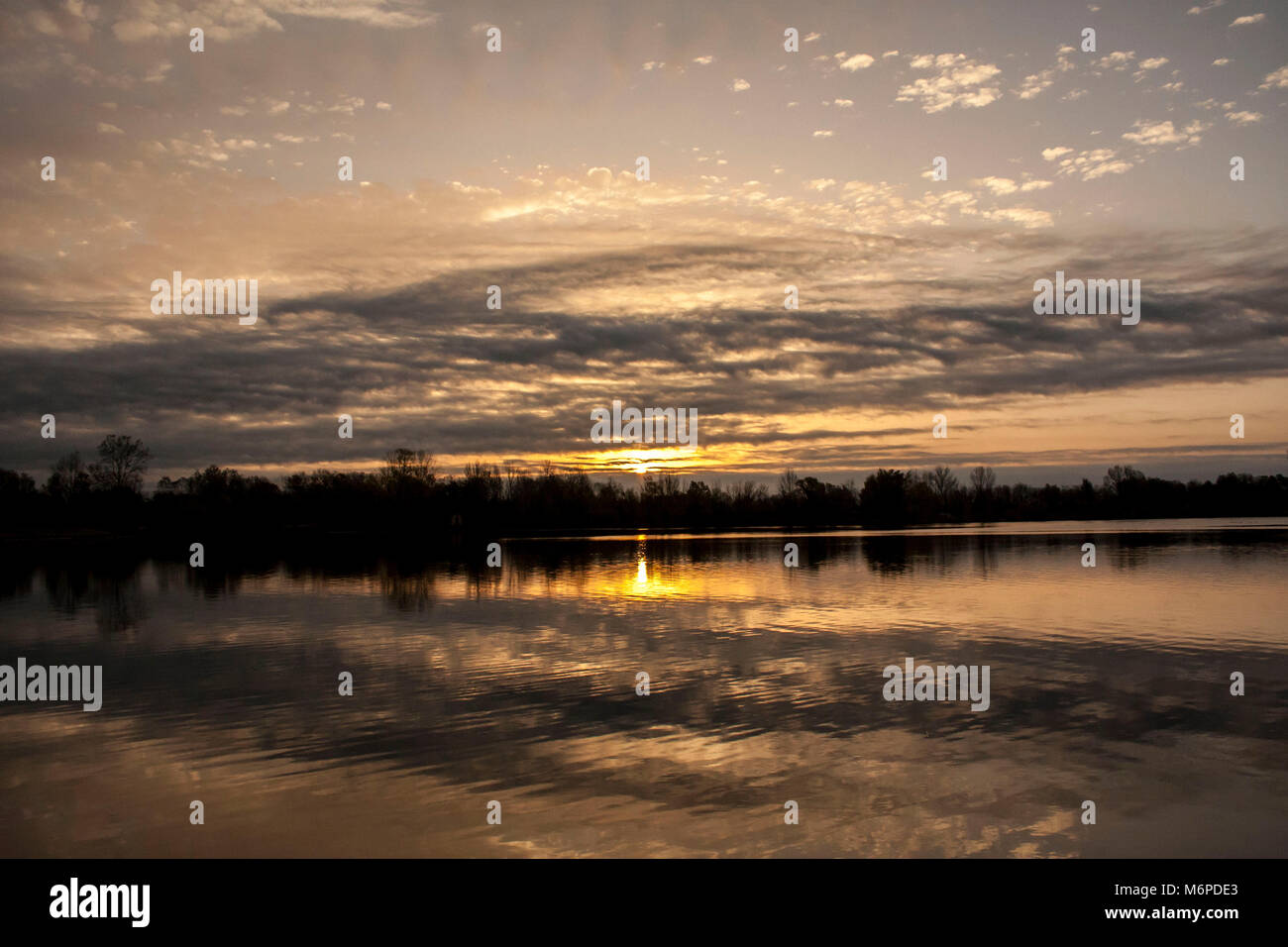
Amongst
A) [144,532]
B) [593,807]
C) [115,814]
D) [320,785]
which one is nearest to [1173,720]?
[593,807]

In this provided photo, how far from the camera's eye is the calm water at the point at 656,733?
30.1ft

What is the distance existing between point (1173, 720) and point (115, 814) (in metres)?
14.6

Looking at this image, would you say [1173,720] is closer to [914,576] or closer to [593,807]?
[593,807]

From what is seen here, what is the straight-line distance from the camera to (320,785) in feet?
34.8

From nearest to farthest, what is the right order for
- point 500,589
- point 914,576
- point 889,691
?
point 889,691
point 500,589
point 914,576

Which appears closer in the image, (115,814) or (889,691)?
(115,814)

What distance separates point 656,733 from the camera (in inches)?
508

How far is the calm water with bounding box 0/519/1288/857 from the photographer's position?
9172 mm

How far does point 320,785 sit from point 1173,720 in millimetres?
12403

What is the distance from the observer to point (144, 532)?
406ft
